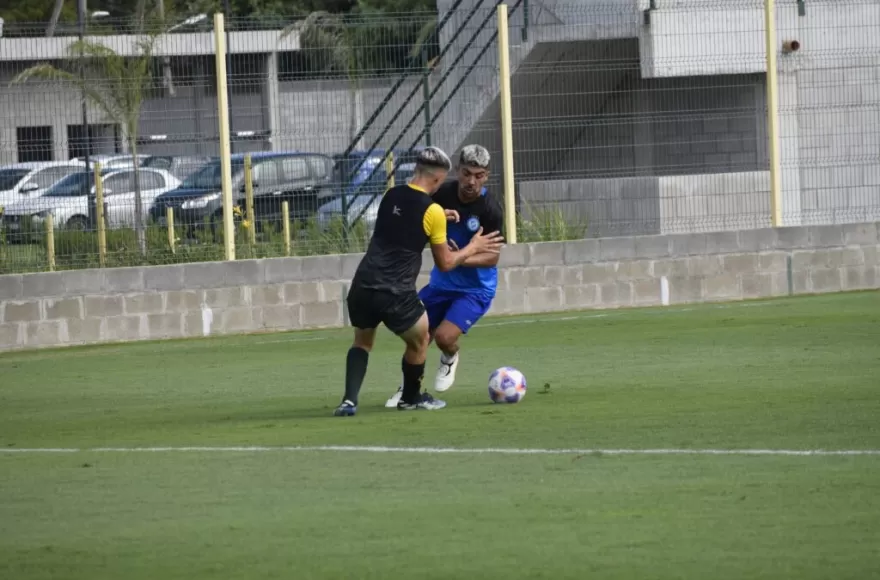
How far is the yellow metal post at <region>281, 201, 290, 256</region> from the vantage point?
19656 mm

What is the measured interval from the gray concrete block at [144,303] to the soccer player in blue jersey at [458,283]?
7179 millimetres

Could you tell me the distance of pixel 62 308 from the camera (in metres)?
18.4

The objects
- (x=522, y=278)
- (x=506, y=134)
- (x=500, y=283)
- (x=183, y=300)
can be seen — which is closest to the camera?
(x=183, y=300)

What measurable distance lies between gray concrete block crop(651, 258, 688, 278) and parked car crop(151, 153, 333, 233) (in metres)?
4.43

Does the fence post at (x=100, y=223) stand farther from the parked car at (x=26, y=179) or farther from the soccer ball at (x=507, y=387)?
the soccer ball at (x=507, y=387)

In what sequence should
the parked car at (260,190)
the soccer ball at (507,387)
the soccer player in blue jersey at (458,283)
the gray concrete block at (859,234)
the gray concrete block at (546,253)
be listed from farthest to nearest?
the gray concrete block at (859,234) → the gray concrete block at (546,253) → the parked car at (260,190) → the soccer player in blue jersey at (458,283) → the soccer ball at (507,387)

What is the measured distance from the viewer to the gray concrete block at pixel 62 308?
1838cm

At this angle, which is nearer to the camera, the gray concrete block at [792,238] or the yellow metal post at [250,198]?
the yellow metal post at [250,198]

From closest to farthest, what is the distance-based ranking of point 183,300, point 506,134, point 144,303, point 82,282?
point 82,282 → point 144,303 → point 183,300 → point 506,134

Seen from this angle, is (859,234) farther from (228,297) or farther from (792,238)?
(228,297)

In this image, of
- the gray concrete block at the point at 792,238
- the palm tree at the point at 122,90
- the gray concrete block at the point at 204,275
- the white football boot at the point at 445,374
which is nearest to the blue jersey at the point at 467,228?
the white football boot at the point at 445,374

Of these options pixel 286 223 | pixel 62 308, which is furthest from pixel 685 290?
pixel 62 308

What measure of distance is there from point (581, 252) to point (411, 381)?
31.5ft

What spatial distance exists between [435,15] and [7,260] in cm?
694
